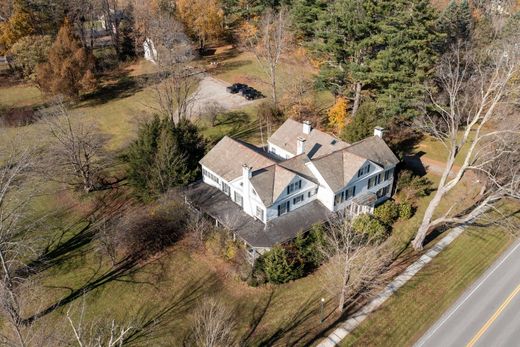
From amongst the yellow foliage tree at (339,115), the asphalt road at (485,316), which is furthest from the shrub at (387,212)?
the yellow foliage tree at (339,115)

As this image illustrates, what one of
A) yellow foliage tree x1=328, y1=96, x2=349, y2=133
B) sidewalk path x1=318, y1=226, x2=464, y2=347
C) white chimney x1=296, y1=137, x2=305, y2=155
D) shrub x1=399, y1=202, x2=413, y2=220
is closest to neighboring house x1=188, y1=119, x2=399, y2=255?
white chimney x1=296, y1=137, x2=305, y2=155

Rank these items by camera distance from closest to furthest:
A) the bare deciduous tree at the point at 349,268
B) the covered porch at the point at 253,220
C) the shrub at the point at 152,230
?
1. the bare deciduous tree at the point at 349,268
2. the covered porch at the point at 253,220
3. the shrub at the point at 152,230

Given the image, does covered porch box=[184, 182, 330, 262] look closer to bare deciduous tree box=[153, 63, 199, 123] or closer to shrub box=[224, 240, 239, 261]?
shrub box=[224, 240, 239, 261]

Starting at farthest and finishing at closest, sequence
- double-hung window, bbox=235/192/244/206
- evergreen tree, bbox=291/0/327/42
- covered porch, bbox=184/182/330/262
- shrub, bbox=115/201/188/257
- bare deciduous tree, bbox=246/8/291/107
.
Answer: bare deciduous tree, bbox=246/8/291/107 < evergreen tree, bbox=291/0/327/42 < double-hung window, bbox=235/192/244/206 < shrub, bbox=115/201/188/257 < covered porch, bbox=184/182/330/262

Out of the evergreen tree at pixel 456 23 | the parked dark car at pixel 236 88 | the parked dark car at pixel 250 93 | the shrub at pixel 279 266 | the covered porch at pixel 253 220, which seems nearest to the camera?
the shrub at pixel 279 266

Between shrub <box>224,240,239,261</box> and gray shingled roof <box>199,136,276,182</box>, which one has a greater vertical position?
gray shingled roof <box>199,136,276,182</box>

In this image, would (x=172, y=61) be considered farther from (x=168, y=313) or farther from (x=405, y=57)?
(x=168, y=313)

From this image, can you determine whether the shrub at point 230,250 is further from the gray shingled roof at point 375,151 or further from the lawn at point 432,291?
the gray shingled roof at point 375,151
